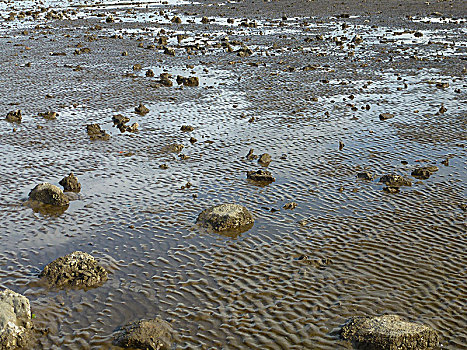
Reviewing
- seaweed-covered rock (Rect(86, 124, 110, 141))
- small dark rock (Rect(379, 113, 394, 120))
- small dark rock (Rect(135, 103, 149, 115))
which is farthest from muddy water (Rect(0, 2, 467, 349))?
small dark rock (Rect(379, 113, 394, 120))

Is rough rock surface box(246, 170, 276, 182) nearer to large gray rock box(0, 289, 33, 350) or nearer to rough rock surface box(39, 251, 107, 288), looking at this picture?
rough rock surface box(39, 251, 107, 288)

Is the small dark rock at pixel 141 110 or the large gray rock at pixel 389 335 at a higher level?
the small dark rock at pixel 141 110

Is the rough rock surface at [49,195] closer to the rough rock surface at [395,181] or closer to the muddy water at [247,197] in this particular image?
the muddy water at [247,197]

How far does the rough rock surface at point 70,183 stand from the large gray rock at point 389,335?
552 inches

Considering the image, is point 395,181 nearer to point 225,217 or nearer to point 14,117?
point 225,217

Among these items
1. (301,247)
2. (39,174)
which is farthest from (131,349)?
(39,174)

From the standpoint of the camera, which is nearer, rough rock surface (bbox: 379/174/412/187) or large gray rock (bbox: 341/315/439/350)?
large gray rock (bbox: 341/315/439/350)

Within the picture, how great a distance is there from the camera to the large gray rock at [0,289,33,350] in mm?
12984

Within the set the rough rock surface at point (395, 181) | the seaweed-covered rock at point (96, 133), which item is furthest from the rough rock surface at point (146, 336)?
the seaweed-covered rock at point (96, 133)

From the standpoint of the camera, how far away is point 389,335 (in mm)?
12836

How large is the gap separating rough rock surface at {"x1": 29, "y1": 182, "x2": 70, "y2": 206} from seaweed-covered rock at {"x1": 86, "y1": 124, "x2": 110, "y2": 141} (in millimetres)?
8094

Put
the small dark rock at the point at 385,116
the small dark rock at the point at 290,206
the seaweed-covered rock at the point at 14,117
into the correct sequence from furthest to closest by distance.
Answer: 1. the seaweed-covered rock at the point at 14,117
2. the small dark rock at the point at 385,116
3. the small dark rock at the point at 290,206

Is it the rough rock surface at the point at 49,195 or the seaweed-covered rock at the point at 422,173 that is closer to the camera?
the rough rock surface at the point at 49,195

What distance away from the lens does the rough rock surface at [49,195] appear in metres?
21.4
